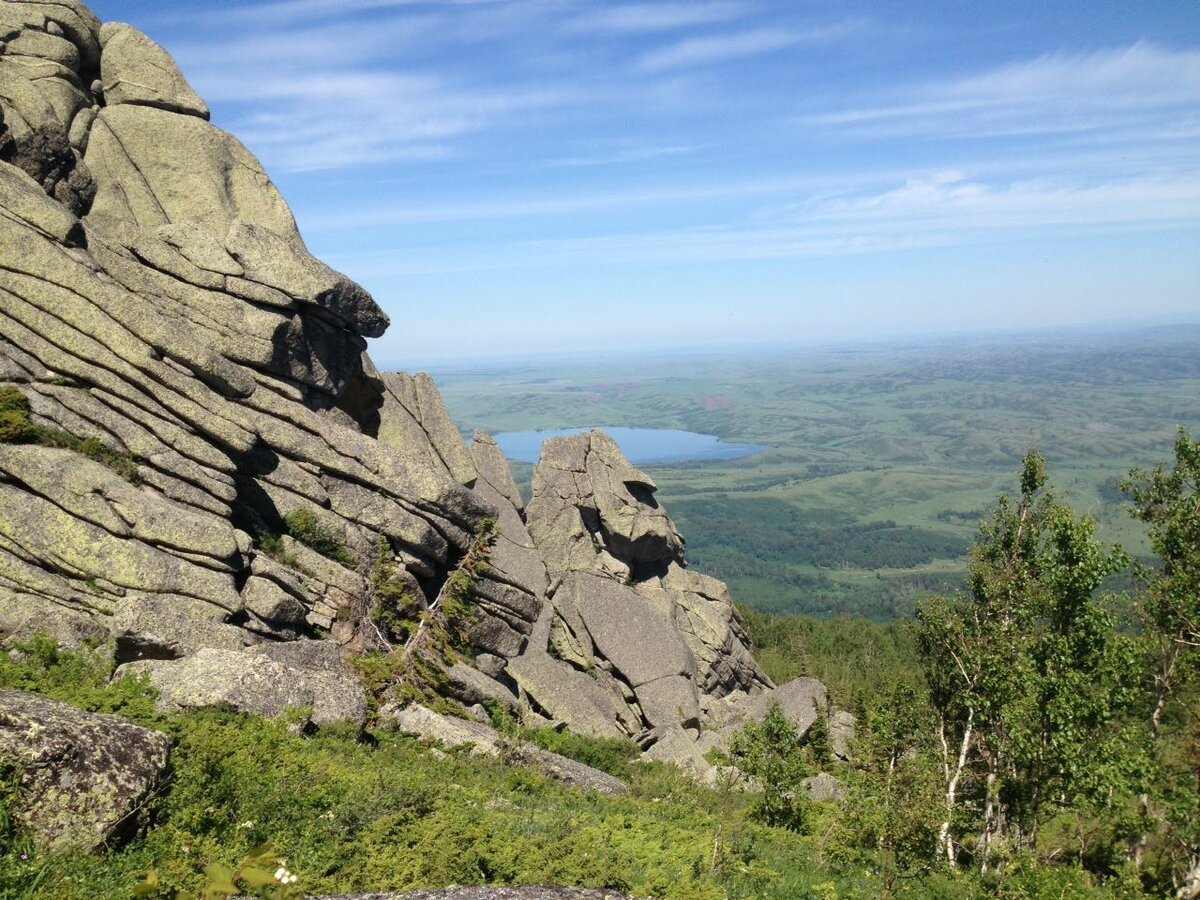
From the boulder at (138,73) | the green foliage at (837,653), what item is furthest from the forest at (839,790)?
the green foliage at (837,653)

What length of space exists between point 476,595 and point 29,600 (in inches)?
738

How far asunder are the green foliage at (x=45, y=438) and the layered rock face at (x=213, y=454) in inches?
2.8

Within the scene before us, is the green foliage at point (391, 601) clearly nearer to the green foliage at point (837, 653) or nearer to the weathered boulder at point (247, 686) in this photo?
the weathered boulder at point (247, 686)

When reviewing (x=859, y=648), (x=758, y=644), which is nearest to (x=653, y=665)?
(x=758, y=644)

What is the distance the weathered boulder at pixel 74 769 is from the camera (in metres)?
11.3

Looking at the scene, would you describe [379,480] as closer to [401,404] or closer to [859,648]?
[401,404]

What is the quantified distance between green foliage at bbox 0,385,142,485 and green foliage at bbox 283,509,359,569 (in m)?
6.39

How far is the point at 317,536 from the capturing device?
32531 mm

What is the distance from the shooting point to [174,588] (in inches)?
997

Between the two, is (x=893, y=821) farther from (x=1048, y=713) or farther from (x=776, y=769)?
(x=776, y=769)

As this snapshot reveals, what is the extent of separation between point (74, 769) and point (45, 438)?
18160 millimetres

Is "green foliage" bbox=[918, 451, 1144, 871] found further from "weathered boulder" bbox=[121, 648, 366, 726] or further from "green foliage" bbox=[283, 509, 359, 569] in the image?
"green foliage" bbox=[283, 509, 359, 569]

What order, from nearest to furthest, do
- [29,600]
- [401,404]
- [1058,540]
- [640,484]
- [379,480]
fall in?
[29,600], [1058,540], [379,480], [401,404], [640,484]

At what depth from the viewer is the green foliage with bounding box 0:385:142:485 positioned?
989 inches
